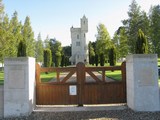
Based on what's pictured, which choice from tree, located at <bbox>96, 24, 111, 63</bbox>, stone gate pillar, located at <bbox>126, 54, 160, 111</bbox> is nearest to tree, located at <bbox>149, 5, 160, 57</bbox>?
tree, located at <bbox>96, 24, 111, 63</bbox>

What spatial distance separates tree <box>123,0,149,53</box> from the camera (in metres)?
53.7

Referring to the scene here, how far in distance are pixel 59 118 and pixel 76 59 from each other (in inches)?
2962

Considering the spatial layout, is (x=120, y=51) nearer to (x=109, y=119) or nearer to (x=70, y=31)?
(x=70, y=31)

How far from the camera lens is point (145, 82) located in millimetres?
10133

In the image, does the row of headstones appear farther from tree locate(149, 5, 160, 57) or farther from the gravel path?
tree locate(149, 5, 160, 57)

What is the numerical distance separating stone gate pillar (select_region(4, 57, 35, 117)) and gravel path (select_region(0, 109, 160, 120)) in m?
0.50

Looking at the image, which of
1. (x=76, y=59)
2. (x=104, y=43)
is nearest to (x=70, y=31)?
(x=76, y=59)

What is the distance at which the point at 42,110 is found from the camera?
10.4 m

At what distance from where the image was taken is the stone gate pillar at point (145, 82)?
398 inches

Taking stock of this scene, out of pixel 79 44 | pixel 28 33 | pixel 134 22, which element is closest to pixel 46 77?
pixel 28 33

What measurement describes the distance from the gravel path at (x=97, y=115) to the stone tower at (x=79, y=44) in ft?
241

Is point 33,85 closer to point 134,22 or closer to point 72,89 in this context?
point 72,89

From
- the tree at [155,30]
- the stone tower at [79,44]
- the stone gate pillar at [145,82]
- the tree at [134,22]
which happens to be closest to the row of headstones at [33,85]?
the stone gate pillar at [145,82]

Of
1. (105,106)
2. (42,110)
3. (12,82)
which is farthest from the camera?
(105,106)
